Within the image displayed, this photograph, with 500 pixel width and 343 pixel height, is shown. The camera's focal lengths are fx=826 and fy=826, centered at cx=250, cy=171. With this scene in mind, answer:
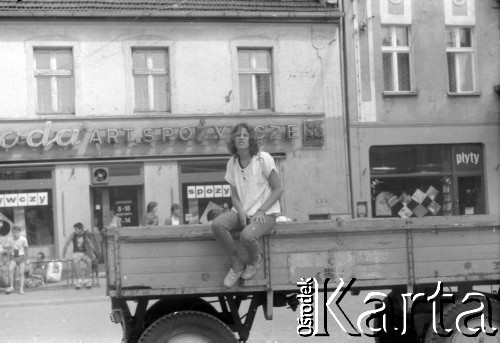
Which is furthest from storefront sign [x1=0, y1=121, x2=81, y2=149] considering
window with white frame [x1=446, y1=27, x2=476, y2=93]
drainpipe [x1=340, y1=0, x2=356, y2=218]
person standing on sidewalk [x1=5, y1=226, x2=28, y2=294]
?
window with white frame [x1=446, y1=27, x2=476, y2=93]

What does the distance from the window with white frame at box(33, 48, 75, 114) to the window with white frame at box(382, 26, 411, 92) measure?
8587 mm

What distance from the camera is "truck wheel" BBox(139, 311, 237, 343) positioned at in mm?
6617

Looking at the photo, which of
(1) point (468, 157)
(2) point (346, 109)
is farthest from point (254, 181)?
(1) point (468, 157)

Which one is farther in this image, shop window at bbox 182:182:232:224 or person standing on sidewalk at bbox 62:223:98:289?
shop window at bbox 182:182:232:224

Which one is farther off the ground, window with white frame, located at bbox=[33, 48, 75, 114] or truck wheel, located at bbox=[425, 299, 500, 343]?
window with white frame, located at bbox=[33, 48, 75, 114]

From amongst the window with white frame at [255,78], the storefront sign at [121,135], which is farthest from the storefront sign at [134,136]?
the window with white frame at [255,78]

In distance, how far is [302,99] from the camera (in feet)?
73.4

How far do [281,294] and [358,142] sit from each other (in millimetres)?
16008

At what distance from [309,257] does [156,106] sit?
15.5 metres

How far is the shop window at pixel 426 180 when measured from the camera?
23.0 metres

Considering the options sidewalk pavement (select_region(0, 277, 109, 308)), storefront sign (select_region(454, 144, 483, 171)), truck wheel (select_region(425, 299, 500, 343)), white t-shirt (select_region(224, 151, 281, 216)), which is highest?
storefront sign (select_region(454, 144, 483, 171))

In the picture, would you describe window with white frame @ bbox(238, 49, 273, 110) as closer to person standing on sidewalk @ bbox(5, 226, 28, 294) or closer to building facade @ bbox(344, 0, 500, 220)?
building facade @ bbox(344, 0, 500, 220)

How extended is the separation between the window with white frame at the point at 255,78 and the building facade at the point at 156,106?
0.03m

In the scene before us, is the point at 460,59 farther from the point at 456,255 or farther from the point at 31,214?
the point at 456,255
